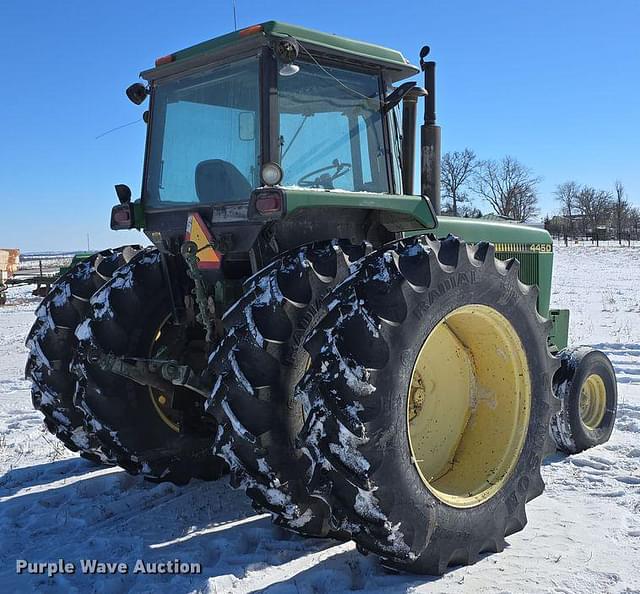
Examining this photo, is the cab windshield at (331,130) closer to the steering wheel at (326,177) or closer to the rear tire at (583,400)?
the steering wheel at (326,177)

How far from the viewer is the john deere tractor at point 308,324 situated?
9.52 feet

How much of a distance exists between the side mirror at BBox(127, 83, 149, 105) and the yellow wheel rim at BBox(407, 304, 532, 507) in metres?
2.38

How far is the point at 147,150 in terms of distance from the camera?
425 centimetres

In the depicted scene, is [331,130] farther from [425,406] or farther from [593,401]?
[593,401]

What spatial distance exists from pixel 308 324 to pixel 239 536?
4.37 feet

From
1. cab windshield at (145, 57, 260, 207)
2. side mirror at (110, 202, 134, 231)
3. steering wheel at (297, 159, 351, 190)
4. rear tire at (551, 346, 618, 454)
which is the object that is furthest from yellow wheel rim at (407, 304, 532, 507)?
side mirror at (110, 202, 134, 231)

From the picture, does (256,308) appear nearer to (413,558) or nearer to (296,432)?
(296,432)

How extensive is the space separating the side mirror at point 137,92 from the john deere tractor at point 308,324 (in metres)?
0.01

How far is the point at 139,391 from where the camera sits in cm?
415

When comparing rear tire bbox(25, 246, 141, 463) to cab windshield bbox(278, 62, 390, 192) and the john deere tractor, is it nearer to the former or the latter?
the john deere tractor

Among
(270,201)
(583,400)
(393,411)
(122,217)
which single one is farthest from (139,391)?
(583,400)

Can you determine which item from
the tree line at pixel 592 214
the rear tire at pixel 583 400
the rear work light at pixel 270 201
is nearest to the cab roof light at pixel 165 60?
the rear work light at pixel 270 201

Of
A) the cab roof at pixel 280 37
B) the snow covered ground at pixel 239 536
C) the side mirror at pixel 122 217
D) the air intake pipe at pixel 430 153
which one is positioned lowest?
the snow covered ground at pixel 239 536

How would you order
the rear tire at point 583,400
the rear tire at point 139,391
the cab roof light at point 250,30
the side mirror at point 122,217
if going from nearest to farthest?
1. the cab roof light at point 250,30
2. the rear tire at point 139,391
3. the side mirror at point 122,217
4. the rear tire at point 583,400
